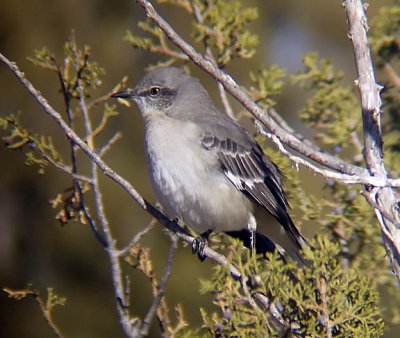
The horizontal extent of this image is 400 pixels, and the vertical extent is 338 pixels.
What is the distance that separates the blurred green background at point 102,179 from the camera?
705 cm

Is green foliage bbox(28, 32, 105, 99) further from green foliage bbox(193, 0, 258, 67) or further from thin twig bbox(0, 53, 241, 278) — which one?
green foliage bbox(193, 0, 258, 67)

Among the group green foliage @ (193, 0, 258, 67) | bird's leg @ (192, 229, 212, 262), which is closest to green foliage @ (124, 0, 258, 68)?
green foliage @ (193, 0, 258, 67)

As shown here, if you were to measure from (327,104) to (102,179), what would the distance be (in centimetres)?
262

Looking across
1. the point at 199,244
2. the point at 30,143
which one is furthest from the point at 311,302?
the point at 30,143

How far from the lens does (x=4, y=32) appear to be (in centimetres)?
788

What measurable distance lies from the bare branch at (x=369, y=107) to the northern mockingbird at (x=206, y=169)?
1.70 m

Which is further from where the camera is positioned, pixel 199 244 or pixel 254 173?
pixel 254 173

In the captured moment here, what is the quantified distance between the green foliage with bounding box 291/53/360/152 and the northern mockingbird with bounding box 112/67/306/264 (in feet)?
1.38

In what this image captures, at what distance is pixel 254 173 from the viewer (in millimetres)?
5094

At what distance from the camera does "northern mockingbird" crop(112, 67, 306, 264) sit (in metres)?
4.73

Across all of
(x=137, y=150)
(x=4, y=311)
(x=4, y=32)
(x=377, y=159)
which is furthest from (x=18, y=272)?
(x=377, y=159)

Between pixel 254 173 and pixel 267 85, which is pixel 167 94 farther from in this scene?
pixel 254 173

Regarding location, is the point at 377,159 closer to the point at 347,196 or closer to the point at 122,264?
the point at 347,196

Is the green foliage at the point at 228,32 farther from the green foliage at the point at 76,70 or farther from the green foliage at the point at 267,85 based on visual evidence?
the green foliage at the point at 76,70
